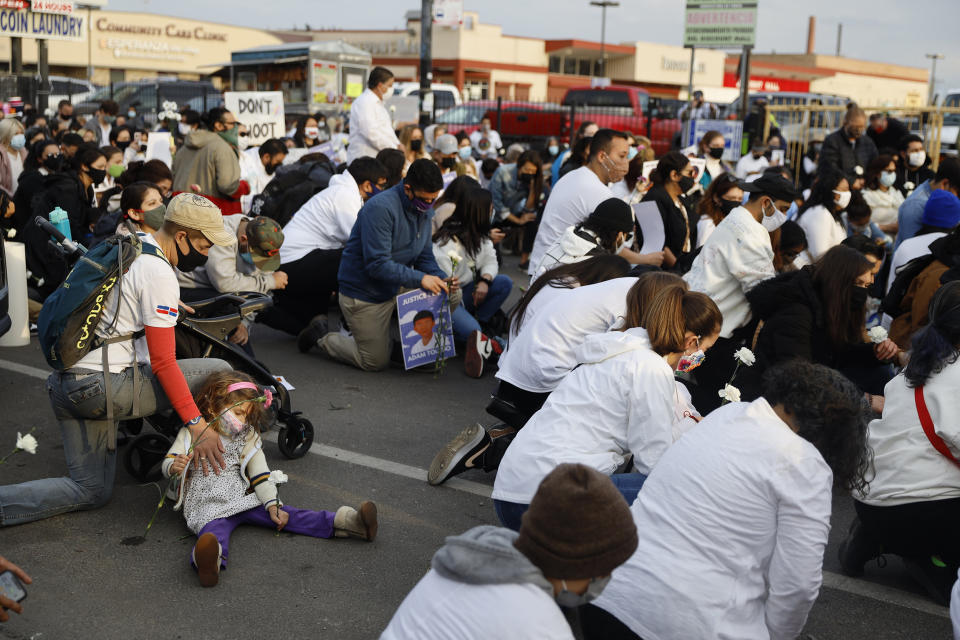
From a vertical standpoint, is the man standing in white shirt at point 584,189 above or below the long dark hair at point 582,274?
above

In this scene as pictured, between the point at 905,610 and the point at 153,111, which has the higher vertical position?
the point at 153,111

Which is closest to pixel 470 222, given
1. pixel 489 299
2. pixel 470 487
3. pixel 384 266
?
pixel 489 299

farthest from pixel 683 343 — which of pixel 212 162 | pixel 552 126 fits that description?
pixel 552 126

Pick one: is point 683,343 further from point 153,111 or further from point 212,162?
point 153,111

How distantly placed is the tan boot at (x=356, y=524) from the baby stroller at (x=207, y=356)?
73cm

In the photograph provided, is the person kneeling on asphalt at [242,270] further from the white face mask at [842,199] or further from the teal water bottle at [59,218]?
the white face mask at [842,199]

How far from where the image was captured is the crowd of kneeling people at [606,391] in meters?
2.92

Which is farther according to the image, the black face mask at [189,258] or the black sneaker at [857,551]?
the black face mask at [189,258]

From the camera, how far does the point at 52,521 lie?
177 inches

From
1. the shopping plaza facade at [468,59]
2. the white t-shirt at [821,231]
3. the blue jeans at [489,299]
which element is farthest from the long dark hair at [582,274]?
the shopping plaza facade at [468,59]

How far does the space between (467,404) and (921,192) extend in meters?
4.18

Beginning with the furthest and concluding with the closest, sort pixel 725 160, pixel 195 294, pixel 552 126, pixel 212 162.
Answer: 1. pixel 552 126
2. pixel 725 160
3. pixel 212 162
4. pixel 195 294

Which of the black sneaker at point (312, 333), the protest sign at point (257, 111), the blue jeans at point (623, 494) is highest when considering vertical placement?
the protest sign at point (257, 111)

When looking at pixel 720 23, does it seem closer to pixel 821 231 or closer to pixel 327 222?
pixel 821 231
